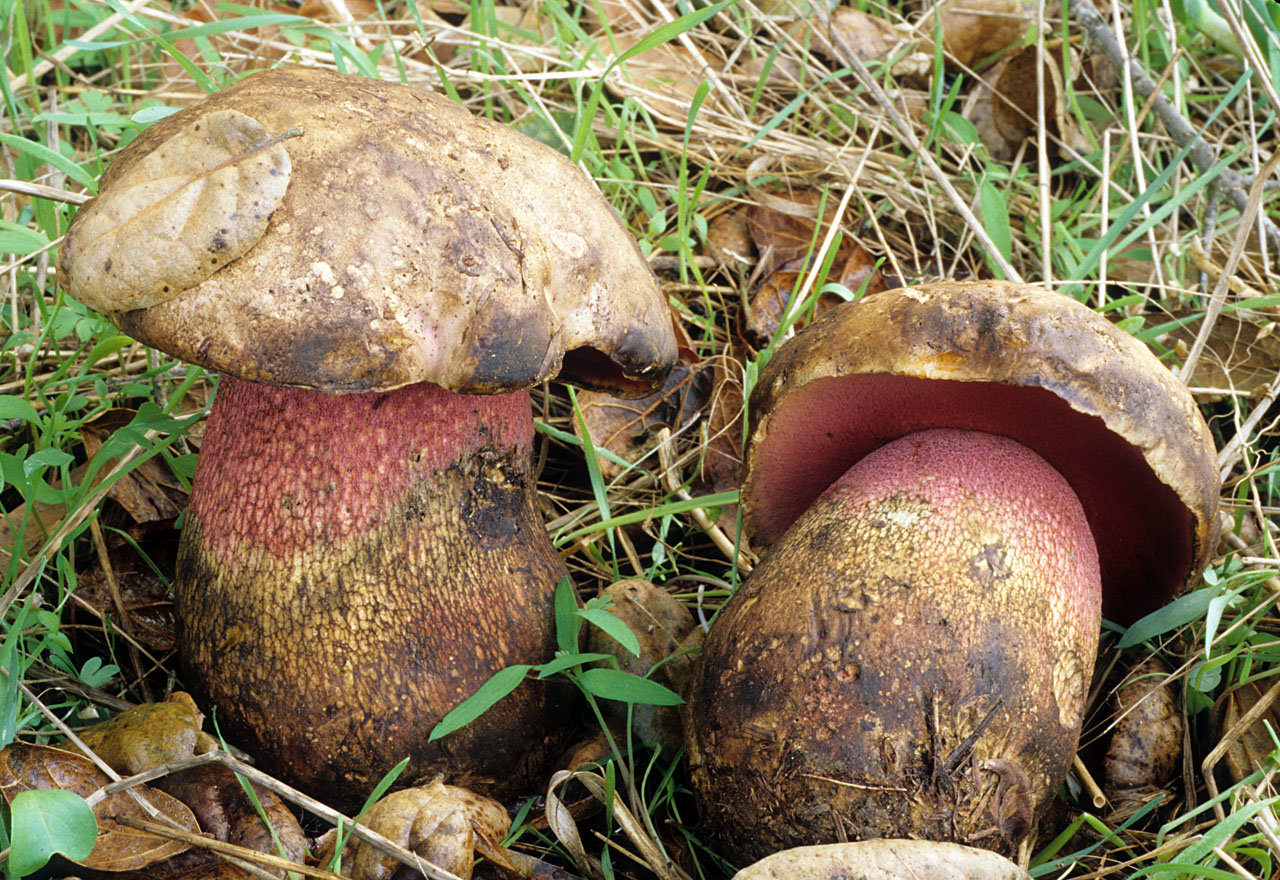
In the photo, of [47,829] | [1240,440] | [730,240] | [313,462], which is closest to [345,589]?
[313,462]

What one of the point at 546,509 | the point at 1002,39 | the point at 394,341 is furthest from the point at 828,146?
the point at 394,341

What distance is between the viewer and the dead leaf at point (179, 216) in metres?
1.17

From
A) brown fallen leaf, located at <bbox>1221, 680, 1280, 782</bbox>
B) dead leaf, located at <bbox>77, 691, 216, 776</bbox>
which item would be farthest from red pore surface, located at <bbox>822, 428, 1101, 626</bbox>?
dead leaf, located at <bbox>77, 691, 216, 776</bbox>

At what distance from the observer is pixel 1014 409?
1479 mm

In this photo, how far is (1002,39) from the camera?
286 cm

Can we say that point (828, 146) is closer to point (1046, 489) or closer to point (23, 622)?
point (1046, 489)

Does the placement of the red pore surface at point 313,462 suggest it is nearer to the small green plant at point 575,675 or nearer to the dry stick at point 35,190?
the small green plant at point 575,675

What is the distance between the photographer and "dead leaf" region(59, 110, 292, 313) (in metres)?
1.17

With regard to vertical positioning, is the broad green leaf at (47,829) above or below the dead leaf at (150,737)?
above

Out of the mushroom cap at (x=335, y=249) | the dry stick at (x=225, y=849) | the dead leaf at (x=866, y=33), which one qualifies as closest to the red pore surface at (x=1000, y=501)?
the mushroom cap at (x=335, y=249)

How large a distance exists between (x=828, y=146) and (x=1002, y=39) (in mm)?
694

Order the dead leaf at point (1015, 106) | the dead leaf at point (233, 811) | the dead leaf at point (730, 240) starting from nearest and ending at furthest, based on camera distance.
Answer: the dead leaf at point (233, 811)
the dead leaf at point (730, 240)
the dead leaf at point (1015, 106)

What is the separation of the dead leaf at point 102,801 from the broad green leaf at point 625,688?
0.53 m

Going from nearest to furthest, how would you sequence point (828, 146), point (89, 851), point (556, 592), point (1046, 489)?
point (89, 851) < point (1046, 489) < point (556, 592) < point (828, 146)
